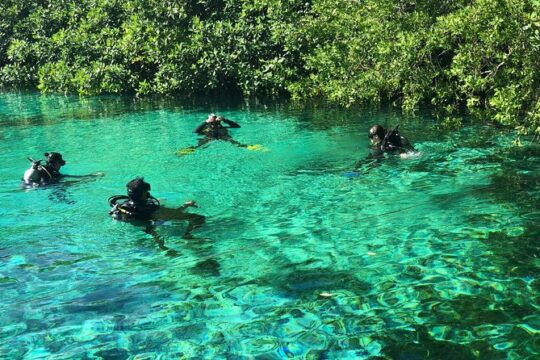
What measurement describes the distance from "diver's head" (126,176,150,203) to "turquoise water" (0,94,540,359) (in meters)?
0.49

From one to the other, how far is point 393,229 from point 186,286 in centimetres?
276

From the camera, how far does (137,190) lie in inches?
294

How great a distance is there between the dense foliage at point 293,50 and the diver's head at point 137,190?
5.89m

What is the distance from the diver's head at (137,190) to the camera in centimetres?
744

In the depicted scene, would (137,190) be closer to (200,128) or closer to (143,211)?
(143,211)

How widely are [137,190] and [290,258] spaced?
2.34 metres

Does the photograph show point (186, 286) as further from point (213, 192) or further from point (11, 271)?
point (213, 192)

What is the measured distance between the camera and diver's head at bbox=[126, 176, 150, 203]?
7.44 m

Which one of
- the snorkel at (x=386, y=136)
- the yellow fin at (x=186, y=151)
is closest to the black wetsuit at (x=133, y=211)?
the yellow fin at (x=186, y=151)

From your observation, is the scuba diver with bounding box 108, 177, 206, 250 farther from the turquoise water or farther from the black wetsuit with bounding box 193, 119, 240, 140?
the black wetsuit with bounding box 193, 119, 240, 140

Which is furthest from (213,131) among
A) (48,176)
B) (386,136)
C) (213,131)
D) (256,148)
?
(386,136)

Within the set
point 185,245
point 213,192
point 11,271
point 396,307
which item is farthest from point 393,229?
point 11,271

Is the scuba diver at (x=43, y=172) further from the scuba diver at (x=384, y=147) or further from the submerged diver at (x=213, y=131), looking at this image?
the scuba diver at (x=384, y=147)

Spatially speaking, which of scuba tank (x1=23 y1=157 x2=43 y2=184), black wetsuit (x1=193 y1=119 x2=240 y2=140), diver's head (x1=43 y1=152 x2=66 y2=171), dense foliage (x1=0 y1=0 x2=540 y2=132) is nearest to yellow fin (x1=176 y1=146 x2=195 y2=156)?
black wetsuit (x1=193 y1=119 x2=240 y2=140)
